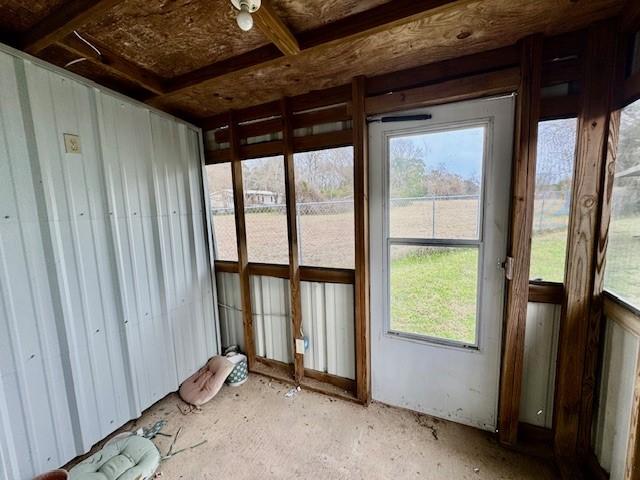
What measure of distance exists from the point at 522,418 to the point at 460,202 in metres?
1.38

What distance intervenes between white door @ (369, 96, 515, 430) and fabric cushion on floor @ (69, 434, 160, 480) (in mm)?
1463

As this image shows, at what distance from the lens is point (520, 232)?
1385mm

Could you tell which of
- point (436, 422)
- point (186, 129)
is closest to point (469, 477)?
point (436, 422)

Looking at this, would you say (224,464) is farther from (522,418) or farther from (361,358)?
(522,418)

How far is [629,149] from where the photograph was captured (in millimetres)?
1148

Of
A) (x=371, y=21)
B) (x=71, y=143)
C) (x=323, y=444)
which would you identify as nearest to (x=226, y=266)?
(x=71, y=143)

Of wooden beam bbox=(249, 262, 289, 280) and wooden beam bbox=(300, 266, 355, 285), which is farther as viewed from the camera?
wooden beam bbox=(249, 262, 289, 280)

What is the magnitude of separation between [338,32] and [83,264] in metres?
1.90

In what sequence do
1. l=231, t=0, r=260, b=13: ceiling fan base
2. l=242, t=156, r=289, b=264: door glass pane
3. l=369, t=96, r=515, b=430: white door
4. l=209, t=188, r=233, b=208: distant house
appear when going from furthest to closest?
l=209, t=188, r=233, b=208: distant house → l=242, t=156, r=289, b=264: door glass pane → l=369, t=96, r=515, b=430: white door → l=231, t=0, r=260, b=13: ceiling fan base

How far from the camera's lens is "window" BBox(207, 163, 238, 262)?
2.34 metres

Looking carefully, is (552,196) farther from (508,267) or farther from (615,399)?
(615,399)

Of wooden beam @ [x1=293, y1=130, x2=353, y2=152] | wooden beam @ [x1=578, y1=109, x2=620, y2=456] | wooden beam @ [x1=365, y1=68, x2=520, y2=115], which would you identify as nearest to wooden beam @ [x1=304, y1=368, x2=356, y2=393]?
wooden beam @ [x1=578, y1=109, x2=620, y2=456]

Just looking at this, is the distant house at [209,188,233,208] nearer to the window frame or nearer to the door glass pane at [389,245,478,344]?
the window frame

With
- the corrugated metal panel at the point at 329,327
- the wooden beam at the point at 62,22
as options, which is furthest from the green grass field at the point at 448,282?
the wooden beam at the point at 62,22
